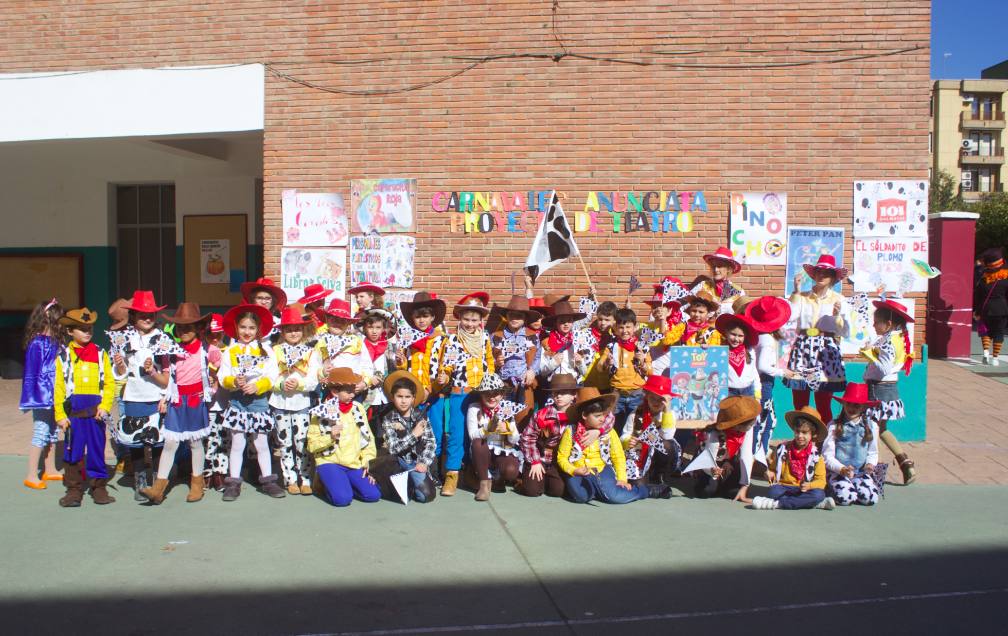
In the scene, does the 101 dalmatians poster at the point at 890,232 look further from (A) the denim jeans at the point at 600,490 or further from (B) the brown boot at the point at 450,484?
(B) the brown boot at the point at 450,484

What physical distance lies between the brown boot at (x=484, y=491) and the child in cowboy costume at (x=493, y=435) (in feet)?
0.06

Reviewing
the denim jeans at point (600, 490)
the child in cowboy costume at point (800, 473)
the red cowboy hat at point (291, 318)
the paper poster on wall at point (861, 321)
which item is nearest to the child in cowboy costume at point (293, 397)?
the red cowboy hat at point (291, 318)

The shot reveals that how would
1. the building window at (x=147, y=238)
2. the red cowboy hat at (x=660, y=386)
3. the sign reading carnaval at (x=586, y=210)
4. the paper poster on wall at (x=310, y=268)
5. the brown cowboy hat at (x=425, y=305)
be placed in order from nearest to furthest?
the red cowboy hat at (x=660, y=386), the brown cowboy hat at (x=425, y=305), the sign reading carnaval at (x=586, y=210), the paper poster on wall at (x=310, y=268), the building window at (x=147, y=238)

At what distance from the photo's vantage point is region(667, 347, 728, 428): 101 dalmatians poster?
714cm

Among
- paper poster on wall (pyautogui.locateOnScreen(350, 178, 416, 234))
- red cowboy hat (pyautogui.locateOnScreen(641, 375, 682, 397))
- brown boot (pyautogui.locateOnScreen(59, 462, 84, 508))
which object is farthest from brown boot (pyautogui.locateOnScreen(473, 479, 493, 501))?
paper poster on wall (pyautogui.locateOnScreen(350, 178, 416, 234))

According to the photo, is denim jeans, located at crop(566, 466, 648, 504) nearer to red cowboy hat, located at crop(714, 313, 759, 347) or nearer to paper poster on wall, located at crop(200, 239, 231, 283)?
red cowboy hat, located at crop(714, 313, 759, 347)

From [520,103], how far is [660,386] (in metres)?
4.20

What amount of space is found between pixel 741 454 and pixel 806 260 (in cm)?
355

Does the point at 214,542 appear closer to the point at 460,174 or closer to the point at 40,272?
the point at 460,174

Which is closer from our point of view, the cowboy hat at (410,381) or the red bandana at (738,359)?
the cowboy hat at (410,381)

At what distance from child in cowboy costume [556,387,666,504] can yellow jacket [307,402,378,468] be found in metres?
1.59

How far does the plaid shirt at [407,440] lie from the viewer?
22.8 ft

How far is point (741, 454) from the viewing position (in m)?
6.79

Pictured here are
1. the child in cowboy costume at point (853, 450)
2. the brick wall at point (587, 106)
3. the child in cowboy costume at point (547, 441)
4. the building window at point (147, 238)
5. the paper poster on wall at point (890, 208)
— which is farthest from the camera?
the building window at point (147, 238)
